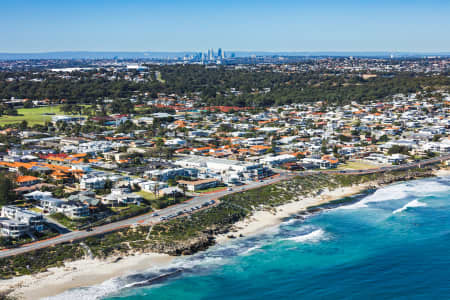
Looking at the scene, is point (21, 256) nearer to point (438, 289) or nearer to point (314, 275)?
point (314, 275)

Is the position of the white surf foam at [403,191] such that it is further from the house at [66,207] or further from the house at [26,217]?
the house at [26,217]

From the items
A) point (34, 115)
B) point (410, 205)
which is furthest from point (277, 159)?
point (34, 115)

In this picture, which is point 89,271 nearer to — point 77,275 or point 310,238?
point 77,275

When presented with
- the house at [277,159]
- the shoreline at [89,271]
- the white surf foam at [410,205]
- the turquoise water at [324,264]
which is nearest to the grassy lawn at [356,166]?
the house at [277,159]

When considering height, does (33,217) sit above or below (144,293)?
above

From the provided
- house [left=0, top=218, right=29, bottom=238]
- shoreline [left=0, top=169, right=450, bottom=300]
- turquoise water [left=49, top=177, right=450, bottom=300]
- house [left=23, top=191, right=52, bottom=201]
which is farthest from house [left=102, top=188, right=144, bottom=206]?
turquoise water [left=49, top=177, right=450, bottom=300]

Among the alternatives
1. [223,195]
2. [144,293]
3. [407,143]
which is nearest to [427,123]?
[407,143]

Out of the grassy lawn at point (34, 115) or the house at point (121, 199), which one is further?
the grassy lawn at point (34, 115)
